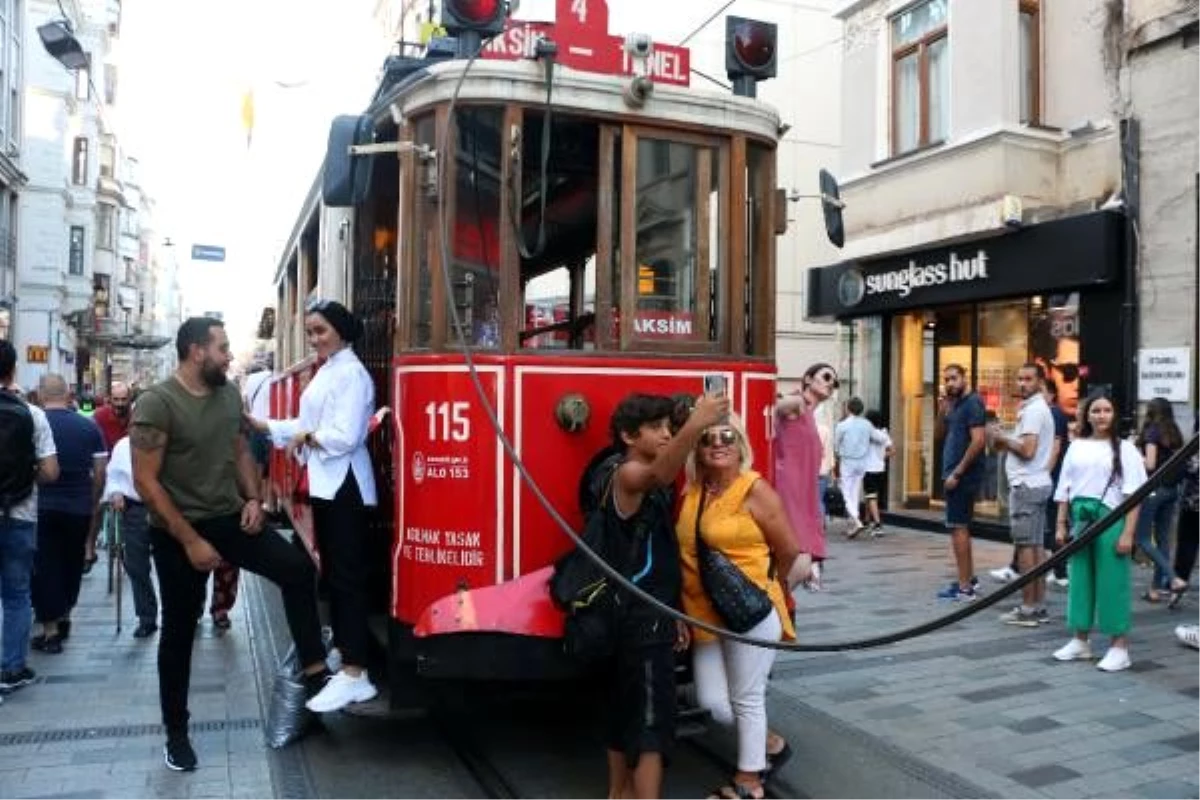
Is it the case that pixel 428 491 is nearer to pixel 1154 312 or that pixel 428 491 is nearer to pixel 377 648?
pixel 377 648

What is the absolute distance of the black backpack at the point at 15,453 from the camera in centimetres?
566

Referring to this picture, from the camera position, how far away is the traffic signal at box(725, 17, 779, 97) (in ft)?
17.0

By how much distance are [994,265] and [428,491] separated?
926cm

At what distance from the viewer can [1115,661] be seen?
628cm

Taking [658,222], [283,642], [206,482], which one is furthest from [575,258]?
[283,642]

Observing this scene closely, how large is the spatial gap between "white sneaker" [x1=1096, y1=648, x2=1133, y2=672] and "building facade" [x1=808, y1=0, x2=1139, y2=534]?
4842mm

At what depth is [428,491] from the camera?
4430 millimetres

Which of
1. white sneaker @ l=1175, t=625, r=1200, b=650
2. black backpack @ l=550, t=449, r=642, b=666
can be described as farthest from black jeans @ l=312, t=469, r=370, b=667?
white sneaker @ l=1175, t=625, r=1200, b=650

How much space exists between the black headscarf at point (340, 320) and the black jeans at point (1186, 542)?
6.38m

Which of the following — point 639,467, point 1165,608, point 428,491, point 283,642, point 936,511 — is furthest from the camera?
point 936,511

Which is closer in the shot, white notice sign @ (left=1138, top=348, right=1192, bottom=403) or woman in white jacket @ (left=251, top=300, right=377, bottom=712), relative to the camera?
woman in white jacket @ (left=251, top=300, right=377, bottom=712)

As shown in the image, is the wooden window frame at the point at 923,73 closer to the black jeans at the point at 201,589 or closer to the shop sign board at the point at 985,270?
the shop sign board at the point at 985,270

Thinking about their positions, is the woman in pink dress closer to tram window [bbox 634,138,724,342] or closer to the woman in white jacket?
tram window [bbox 634,138,724,342]

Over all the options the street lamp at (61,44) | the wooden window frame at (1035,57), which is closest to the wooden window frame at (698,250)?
the wooden window frame at (1035,57)
